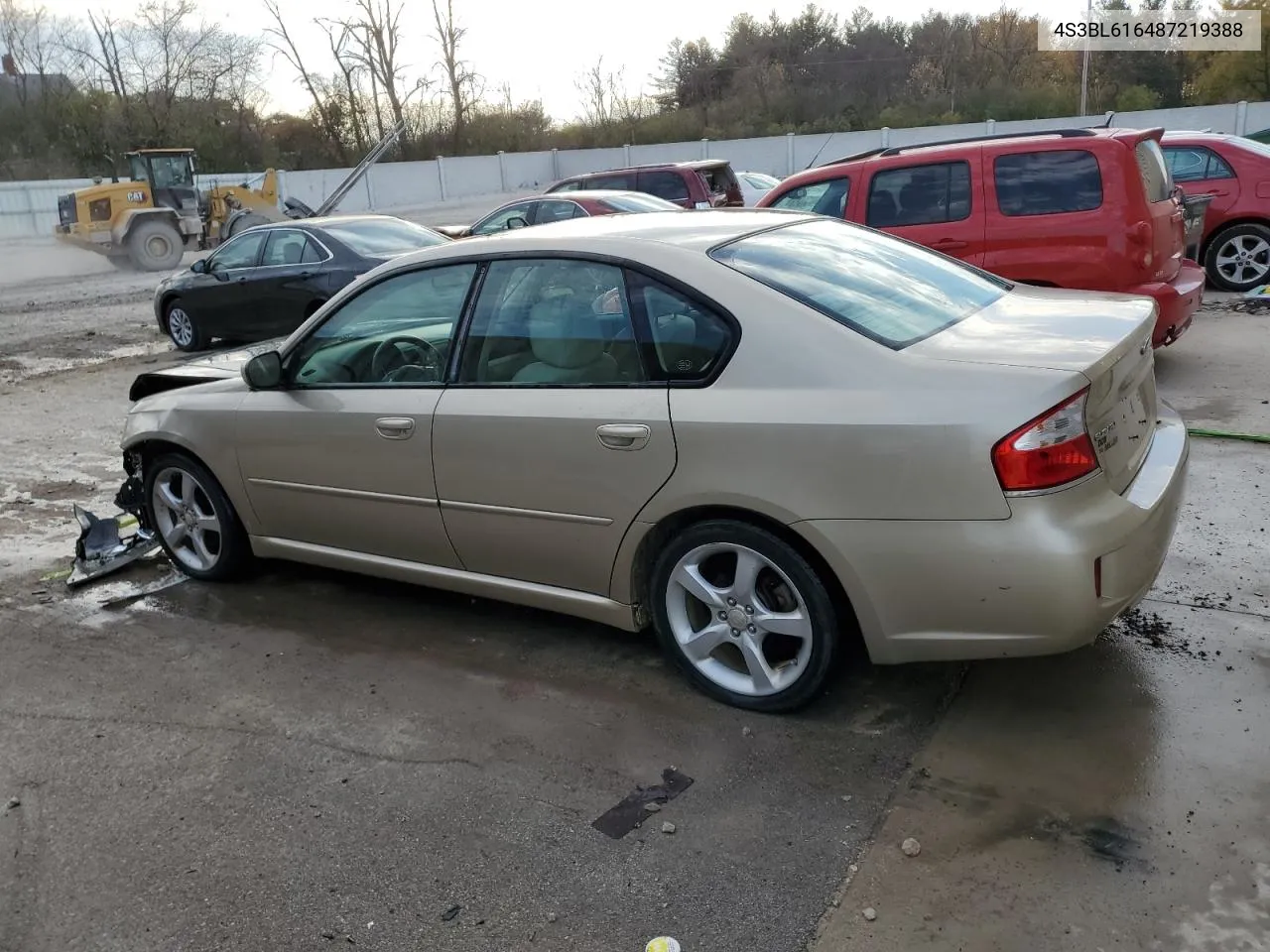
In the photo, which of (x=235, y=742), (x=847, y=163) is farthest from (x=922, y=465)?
(x=847, y=163)

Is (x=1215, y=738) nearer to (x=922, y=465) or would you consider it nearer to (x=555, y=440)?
(x=922, y=465)

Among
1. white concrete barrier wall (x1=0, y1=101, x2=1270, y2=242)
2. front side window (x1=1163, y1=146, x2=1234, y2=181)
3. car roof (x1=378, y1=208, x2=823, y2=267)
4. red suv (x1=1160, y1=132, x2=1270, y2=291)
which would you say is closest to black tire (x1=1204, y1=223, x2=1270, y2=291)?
red suv (x1=1160, y1=132, x2=1270, y2=291)

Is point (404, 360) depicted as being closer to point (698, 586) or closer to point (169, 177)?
point (698, 586)

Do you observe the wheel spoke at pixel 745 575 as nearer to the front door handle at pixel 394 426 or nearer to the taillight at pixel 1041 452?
the taillight at pixel 1041 452

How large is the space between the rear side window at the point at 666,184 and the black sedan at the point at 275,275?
15.4 ft

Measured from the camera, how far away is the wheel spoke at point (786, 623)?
329 centimetres

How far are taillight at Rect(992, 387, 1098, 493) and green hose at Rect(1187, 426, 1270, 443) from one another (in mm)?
3785

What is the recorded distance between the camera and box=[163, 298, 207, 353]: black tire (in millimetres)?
12523

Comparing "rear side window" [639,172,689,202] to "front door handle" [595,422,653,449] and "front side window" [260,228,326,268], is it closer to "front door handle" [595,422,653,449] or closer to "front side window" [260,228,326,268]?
"front side window" [260,228,326,268]

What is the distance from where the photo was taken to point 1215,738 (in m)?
3.12

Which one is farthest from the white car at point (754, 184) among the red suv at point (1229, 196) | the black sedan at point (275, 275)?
the red suv at point (1229, 196)

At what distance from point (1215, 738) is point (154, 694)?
12.3ft

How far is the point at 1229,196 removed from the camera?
1029cm

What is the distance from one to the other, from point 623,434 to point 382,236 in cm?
853
